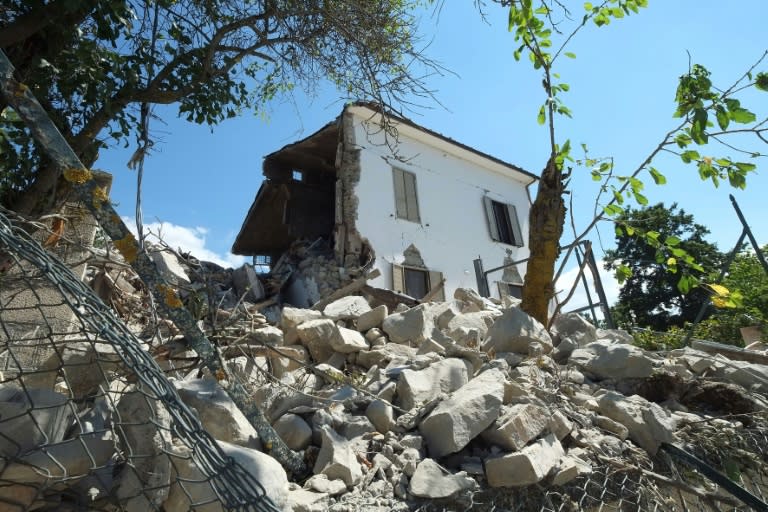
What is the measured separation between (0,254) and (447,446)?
242cm

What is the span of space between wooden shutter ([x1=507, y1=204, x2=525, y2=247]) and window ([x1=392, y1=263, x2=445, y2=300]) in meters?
3.26

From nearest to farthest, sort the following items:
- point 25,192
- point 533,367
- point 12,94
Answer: point 12,94 → point 533,367 → point 25,192

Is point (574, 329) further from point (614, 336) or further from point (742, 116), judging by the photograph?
point (742, 116)

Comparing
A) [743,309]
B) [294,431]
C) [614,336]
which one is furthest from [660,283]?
[294,431]

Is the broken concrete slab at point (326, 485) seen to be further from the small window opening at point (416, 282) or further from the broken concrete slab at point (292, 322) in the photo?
the small window opening at point (416, 282)

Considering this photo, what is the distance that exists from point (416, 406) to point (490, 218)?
394 inches

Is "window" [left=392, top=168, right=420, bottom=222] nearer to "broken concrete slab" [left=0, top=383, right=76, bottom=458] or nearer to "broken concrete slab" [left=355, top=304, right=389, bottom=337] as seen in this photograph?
"broken concrete slab" [left=355, top=304, right=389, bottom=337]

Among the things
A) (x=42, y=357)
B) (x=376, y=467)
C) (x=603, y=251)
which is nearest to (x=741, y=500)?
(x=376, y=467)

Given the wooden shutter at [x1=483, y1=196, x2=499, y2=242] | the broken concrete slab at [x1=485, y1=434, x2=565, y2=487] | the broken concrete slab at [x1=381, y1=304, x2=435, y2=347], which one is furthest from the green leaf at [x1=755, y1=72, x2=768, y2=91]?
the wooden shutter at [x1=483, y1=196, x2=499, y2=242]

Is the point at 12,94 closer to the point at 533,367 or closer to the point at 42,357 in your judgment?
the point at 42,357

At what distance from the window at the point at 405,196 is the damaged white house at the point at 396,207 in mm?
26

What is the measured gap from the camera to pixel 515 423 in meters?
1.84

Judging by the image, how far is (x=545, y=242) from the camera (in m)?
3.69

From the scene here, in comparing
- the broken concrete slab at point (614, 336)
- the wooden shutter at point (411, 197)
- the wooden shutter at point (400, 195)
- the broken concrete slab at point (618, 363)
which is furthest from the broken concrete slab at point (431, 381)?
the wooden shutter at point (411, 197)
